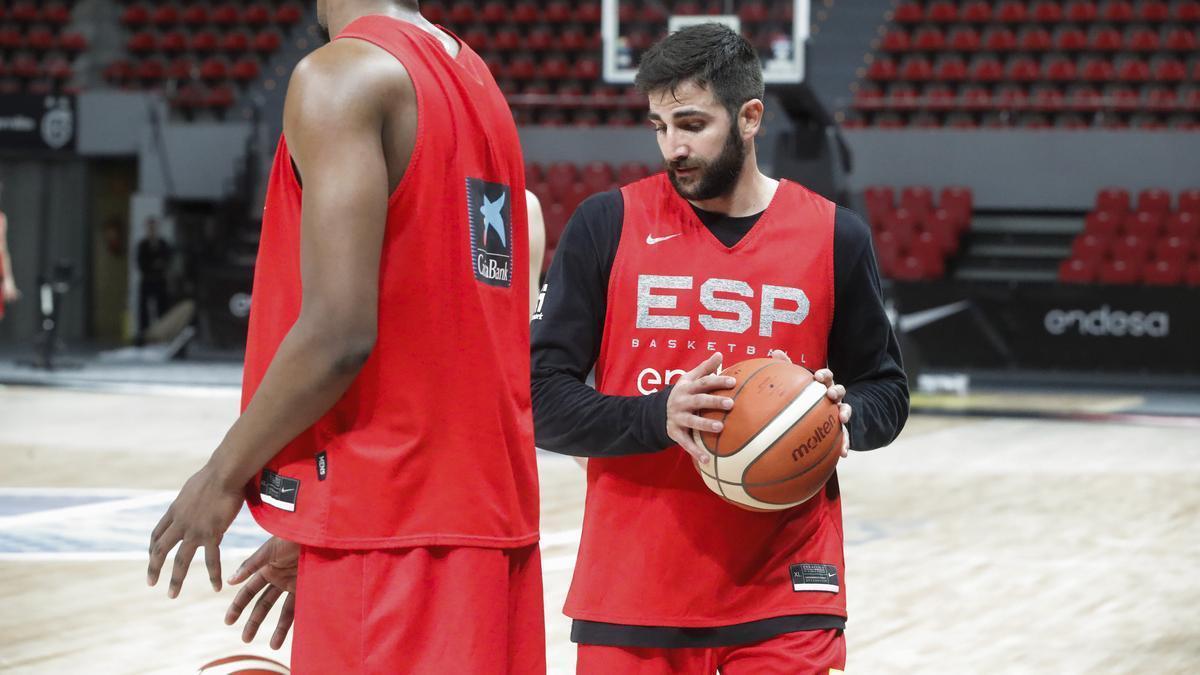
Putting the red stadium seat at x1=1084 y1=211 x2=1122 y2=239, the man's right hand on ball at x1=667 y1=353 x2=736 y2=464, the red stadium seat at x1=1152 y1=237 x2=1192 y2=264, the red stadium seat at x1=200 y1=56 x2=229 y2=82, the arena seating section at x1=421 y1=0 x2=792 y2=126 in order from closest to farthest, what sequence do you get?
1. the man's right hand on ball at x1=667 y1=353 x2=736 y2=464
2. the red stadium seat at x1=1152 y1=237 x2=1192 y2=264
3. the red stadium seat at x1=1084 y1=211 x2=1122 y2=239
4. the arena seating section at x1=421 y1=0 x2=792 y2=126
5. the red stadium seat at x1=200 y1=56 x2=229 y2=82

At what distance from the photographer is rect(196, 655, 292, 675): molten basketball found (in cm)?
231

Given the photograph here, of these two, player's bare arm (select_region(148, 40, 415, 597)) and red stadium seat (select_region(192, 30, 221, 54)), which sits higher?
red stadium seat (select_region(192, 30, 221, 54))

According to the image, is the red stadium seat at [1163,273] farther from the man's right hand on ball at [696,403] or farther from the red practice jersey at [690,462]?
the man's right hand on ball at [696,403]

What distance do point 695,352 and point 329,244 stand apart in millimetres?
982

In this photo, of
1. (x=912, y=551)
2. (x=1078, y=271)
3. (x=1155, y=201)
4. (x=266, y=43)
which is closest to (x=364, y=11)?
(x=912, y=551)

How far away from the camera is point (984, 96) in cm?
1755

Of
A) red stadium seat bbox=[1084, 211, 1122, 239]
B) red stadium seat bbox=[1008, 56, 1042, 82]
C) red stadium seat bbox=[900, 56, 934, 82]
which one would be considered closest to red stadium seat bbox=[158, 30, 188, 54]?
red stadium seat bbox=[900, 56, 934, 82]

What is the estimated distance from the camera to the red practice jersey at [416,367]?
76.4 inches

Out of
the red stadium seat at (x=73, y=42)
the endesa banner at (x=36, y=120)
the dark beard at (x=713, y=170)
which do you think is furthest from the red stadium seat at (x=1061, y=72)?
the dark beard at (x=713, y=170)

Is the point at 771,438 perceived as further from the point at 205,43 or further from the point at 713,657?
the point at 205,43

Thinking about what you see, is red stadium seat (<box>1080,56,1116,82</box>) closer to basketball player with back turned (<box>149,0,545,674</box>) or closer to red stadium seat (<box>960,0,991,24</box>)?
red stadium seat (<box>960,0,991,24</box>)

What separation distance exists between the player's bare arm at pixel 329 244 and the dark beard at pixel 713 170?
79cm

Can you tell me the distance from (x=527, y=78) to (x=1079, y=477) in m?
11.3

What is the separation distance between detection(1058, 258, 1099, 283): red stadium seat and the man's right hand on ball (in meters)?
13.5
